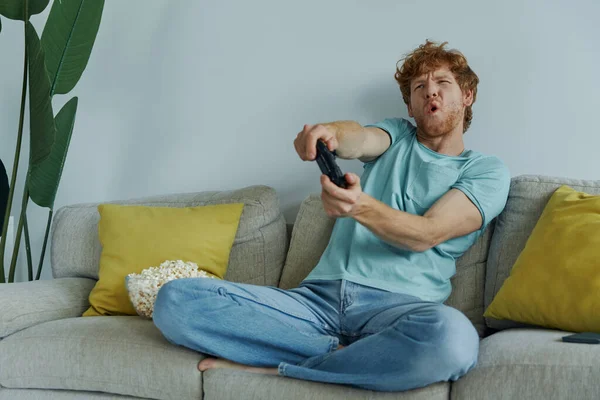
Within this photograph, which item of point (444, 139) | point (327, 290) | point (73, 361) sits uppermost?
point (444, 139)

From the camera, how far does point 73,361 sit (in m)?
1.90

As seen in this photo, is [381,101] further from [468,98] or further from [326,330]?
[326,330]

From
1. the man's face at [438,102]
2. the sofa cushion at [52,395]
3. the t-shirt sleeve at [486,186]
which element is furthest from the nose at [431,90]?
the sofa cushion at [52,395]

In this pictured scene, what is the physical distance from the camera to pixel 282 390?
1.64m

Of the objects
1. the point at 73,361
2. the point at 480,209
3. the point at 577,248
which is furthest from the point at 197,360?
the point at 577,248

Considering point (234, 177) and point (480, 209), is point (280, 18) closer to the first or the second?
point (234, 177)

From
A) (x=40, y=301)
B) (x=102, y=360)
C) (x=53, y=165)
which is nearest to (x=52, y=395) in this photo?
(x=102, y=360)

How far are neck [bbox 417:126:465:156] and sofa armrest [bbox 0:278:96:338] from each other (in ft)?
4.11

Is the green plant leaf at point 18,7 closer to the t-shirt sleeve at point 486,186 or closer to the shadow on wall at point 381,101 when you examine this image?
the shadow on wall at point 381,101

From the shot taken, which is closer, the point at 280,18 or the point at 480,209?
the point at 480,209

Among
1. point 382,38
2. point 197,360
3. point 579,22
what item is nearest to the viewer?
point 197,360

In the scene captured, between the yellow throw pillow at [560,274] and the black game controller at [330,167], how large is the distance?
1.99ft

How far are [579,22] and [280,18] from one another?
1088mm

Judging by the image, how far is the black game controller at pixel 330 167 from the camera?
5.49ft
